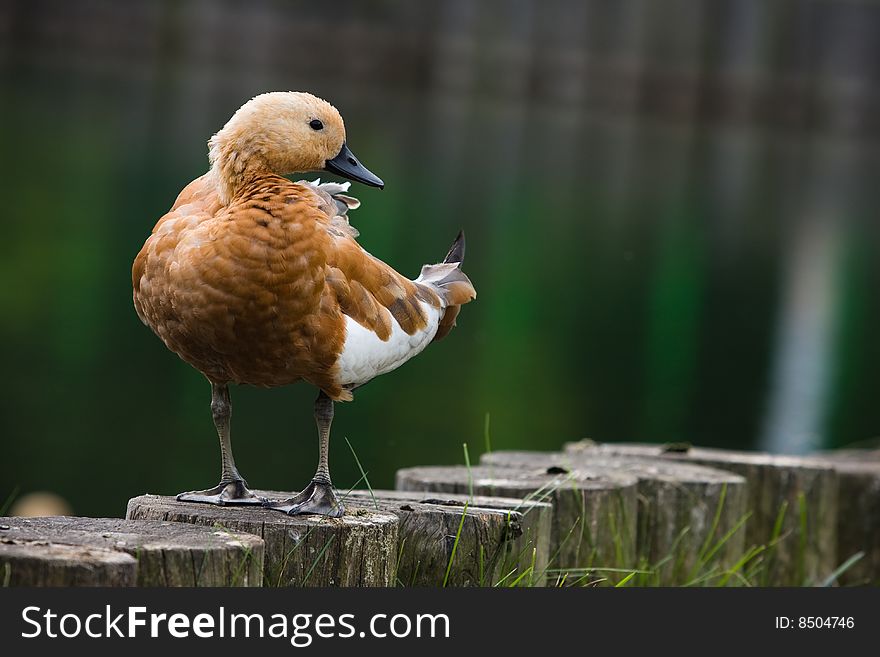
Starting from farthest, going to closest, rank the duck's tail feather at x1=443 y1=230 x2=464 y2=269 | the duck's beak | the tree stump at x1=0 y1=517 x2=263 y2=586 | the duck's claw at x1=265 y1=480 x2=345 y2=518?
the duck's tail feather at x1=443 y1=230 x2=464 y2=269
the duck's beak
the duck's claw at x1=265 y1=480 x2=345 y2=518
the tree stump at x1=0 y1=517 x2=263 y2=586

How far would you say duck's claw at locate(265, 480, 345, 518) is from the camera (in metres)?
4.39

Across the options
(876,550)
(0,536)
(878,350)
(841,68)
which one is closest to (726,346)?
(878,350)

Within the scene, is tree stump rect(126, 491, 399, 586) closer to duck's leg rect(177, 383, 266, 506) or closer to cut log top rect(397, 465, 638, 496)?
duck's leg rect(177, 383, 266, 506)

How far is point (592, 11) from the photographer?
212ft

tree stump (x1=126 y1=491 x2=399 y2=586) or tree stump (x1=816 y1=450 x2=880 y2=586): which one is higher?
tree stump (x1=126 y1=491 x2=399 y2=586)

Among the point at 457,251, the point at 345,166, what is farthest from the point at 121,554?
the point at 457,251

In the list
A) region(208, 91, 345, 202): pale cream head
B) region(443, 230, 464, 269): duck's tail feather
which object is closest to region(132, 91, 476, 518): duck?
region(208, 91, 345, 202): pale cream head

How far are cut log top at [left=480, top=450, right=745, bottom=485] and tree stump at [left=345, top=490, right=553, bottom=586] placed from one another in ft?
3.42

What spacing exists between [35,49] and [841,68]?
34540mm

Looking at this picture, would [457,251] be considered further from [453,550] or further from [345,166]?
[453,550]

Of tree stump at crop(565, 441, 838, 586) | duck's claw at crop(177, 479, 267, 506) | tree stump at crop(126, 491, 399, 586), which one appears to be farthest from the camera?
tree stump at crop(565, 441, 838, 586)

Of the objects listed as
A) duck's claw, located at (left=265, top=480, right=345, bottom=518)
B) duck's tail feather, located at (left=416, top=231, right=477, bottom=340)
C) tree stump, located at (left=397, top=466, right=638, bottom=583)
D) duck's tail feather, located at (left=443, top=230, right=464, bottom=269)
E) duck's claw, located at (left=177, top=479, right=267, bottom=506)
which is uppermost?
duck's tail feather, located at (left=443, top=230, right=464, bottom=269)

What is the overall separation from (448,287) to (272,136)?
→ 940 millimetres

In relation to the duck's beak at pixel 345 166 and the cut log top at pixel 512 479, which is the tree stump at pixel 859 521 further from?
the duck's beak at pixel 345 166
